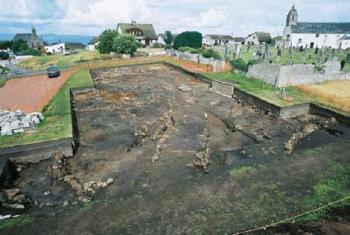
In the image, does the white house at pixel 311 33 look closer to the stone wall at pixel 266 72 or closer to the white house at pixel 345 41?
the white house at pixel 345 41

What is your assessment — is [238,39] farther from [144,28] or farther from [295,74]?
[295,74]

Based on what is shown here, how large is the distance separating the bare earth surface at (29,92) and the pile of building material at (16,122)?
140 inches

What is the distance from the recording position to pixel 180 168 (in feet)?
37.1

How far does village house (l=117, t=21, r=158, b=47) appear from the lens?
2339 inches

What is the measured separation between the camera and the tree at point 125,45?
39375mm

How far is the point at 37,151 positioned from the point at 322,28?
185 ft

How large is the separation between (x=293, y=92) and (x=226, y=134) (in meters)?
8.28

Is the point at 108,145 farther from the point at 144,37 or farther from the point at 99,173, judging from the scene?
the point at 144,37

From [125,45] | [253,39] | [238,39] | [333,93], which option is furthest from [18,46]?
[333,93]

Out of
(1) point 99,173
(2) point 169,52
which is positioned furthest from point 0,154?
(2) point 169,52

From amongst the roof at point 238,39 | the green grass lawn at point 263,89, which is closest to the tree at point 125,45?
the green grass lawn at point 263,89

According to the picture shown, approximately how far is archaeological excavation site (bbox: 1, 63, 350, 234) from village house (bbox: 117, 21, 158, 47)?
1622 inches

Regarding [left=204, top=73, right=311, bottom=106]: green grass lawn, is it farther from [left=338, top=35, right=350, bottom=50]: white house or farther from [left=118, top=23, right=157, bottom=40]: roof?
[left=118, top=23, right=157, bottom=40]: roof

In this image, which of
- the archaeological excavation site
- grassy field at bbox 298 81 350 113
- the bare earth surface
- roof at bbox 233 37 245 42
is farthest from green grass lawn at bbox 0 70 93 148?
roof at bbox 233 37 245 42
